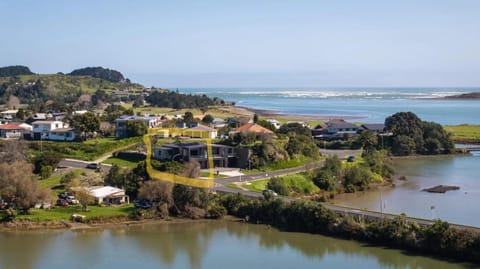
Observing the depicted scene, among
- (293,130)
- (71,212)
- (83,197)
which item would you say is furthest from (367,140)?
(71,212)

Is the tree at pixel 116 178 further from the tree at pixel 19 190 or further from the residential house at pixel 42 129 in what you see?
the residential house at pixel 42 129

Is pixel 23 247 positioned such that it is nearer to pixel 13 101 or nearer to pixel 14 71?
pixel 13 101

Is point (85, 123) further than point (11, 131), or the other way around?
point (11, 131)

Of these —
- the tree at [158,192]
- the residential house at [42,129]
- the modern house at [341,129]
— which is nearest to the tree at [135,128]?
the residential house at [42,129]

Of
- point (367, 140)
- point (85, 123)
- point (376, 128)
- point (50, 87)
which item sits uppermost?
point (50, 87)

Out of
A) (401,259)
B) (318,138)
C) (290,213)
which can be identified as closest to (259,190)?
(290,213)

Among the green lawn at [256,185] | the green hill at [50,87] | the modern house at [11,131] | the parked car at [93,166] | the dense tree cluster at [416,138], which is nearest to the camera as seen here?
the green lawn at [256,185]
